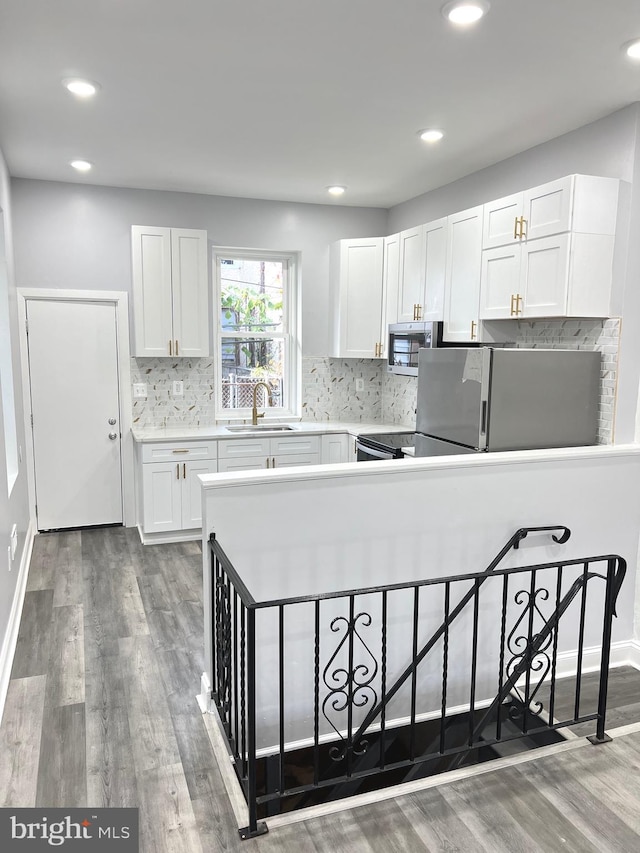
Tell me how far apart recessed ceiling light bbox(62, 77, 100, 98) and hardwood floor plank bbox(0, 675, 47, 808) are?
287 centimetres

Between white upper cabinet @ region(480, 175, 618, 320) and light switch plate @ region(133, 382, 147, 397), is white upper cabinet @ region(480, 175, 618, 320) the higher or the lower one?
the higher one

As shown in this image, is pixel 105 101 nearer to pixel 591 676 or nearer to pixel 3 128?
pixel 3 128

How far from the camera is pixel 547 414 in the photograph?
3.31m

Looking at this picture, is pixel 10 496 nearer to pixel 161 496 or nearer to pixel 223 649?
pixel 161 496

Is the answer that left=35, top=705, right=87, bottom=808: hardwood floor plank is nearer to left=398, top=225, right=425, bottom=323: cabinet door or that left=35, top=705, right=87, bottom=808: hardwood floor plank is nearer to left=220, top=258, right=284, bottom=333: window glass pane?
left=398, top=225, right=425, bottom=323: cabinet door

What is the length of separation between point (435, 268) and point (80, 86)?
8.27 feet

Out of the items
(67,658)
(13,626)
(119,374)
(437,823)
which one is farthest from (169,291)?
(437,823)

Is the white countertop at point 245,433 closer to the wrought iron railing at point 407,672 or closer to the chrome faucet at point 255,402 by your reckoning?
the chrome faucet at point 255,402

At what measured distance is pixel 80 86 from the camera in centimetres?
303

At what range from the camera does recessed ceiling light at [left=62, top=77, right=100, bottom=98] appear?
298cm

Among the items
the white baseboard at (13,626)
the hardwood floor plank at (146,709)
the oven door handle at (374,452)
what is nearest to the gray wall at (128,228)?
the oven door handle at (374,452)

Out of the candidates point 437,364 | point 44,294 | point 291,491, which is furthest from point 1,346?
point 437,364

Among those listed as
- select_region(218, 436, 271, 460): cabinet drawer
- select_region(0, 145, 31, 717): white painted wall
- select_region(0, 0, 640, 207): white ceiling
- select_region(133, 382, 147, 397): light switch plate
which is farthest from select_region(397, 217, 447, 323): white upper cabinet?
select_region(0, 145, 31, 717): white painted wall

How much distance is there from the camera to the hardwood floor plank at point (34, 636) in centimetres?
318
